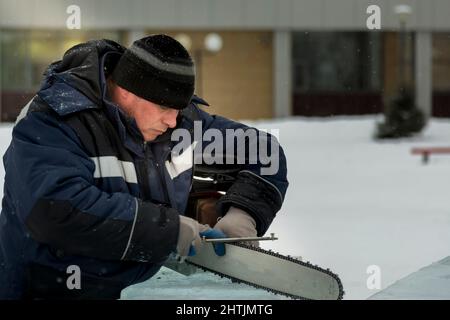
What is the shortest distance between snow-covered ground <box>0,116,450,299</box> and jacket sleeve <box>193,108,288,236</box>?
0.32 metres

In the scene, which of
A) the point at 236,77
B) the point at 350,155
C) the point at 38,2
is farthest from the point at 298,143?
the point at 38,2

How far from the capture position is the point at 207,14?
95.5 feet

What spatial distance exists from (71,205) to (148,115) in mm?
445

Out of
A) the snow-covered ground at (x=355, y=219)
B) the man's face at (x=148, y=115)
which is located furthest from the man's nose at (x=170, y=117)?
the snow-covered ground at (x=355, y=219)

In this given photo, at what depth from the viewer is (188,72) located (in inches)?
114

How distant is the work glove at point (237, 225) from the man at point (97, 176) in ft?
0.50

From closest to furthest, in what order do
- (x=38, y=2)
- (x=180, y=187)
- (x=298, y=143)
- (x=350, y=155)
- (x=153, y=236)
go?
1. (x=153, y=236)
2. (x=180, y=187)
3. (x=350, y=155)
4. (x=298, y=143)
5. (x=38, y=2)

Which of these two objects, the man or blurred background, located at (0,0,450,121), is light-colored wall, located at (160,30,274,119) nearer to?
blurred background, located at (0,0,450,121)

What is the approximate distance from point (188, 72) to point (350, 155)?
16614 millimetres

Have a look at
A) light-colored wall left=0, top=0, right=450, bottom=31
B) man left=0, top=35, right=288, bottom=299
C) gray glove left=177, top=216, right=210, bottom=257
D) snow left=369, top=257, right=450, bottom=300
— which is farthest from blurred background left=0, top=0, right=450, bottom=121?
gray glove left=177, top=216, right=210, bottom=257

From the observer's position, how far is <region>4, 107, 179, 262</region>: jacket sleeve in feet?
8.54

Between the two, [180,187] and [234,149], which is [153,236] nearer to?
[180,187]

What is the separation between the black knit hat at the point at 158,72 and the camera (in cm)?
283

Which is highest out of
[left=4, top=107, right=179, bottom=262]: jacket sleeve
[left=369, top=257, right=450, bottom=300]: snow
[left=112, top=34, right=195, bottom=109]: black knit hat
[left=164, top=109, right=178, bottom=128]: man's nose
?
[left=112, top=34, right=195, bottom=109]: black knit hat
